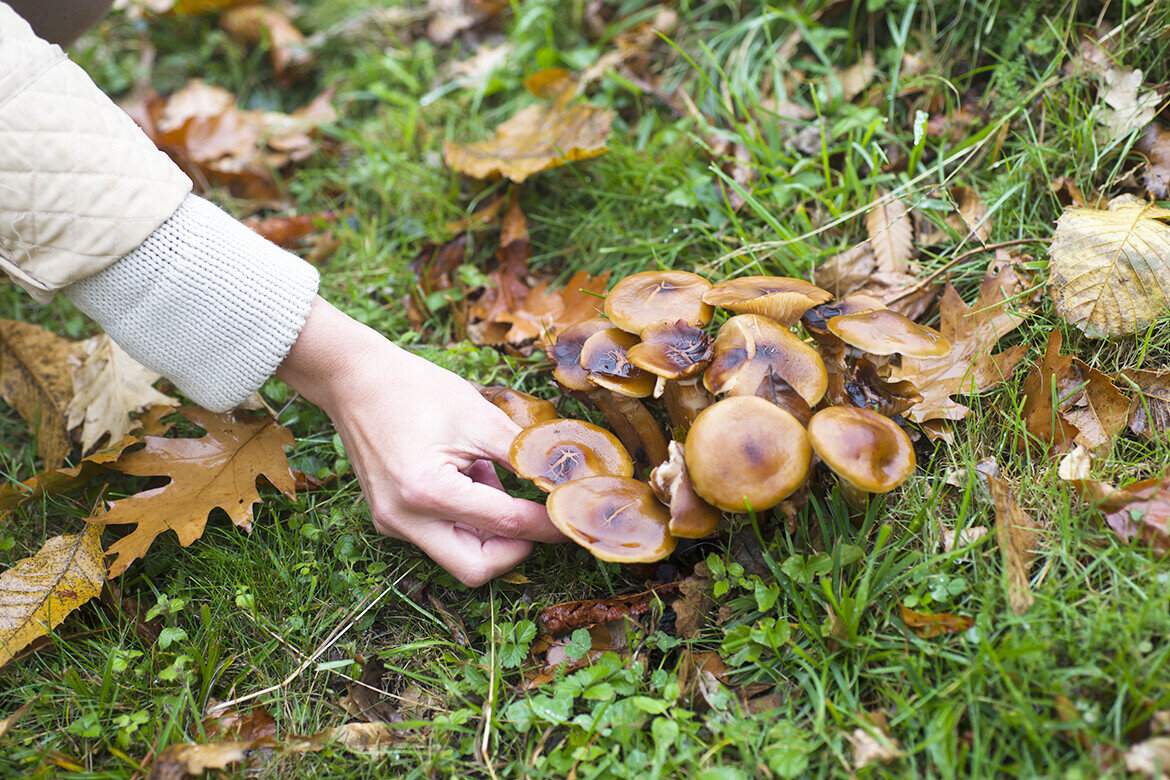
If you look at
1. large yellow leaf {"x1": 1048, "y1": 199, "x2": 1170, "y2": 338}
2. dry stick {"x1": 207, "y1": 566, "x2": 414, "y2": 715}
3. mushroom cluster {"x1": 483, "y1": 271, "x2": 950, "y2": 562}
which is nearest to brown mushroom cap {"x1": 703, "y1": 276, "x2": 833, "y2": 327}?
mushroom cluster {"x1": 483, "y1": 271, "x2": 950, "y2": 562}

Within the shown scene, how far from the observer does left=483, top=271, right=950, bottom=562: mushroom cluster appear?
76.5 inches

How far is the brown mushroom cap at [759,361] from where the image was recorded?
2.09 meters

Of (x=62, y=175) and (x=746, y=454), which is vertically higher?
(x=62, y=175)

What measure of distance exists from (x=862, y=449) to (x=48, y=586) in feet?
8.61

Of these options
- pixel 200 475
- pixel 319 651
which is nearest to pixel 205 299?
pixel 200 475

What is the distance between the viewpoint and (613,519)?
2.07 m

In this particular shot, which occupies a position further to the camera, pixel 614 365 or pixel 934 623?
pixel 614 365

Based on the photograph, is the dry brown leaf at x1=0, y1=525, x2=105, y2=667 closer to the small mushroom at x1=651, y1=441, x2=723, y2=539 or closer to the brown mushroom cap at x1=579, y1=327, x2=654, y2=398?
the brown mushroom cap at x1=579, y1=327, x2=654, y2=398

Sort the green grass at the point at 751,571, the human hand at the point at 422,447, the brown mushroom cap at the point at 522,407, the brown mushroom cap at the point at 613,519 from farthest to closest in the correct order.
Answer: the brown mushroom cap at the point at 522,407
the human hand at the point at 422,447
the brown mushroom cap at the point at 613,519
the green grass at the point at 751,571

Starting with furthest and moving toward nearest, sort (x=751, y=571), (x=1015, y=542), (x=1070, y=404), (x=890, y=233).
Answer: (x=890, y=233) → (x=1070, y=404) → (x=751, y=571) → (x=1015, y=542)

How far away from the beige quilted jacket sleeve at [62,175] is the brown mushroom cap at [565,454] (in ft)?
4.45

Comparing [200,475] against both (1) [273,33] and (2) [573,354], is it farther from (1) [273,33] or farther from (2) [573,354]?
(1) [273,33]

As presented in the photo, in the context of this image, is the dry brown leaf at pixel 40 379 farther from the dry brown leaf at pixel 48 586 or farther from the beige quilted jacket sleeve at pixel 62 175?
the beige quilted jacket sleeve at pixel 62 175

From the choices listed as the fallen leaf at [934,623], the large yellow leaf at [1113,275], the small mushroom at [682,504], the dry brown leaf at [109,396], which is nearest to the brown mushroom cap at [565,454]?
the small mushroom at [682,504]
